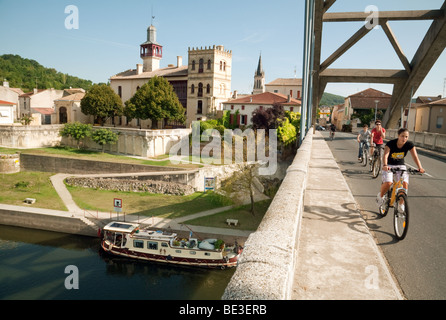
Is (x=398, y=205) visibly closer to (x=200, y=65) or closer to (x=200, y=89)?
(x=200, y=89)

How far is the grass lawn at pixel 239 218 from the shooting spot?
87.4 feet

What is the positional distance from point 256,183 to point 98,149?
96.0ft

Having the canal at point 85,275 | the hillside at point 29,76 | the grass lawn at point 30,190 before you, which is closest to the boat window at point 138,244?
the canal at point 85,275

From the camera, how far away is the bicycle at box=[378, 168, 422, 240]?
4.50 metres

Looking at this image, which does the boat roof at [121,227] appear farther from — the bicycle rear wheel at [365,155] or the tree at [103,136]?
the tree at [103,136]

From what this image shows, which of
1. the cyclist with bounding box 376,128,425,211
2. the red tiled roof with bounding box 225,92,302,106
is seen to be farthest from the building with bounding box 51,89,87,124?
the cyclist with bounding box 376,128,425,211

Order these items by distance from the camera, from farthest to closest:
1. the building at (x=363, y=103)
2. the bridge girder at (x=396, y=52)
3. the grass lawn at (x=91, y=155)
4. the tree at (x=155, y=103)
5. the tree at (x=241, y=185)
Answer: the building at (x=363, y=103), the tree at (x=155, y=103), the grass lawn at (x=91, y=155), the tree at (x=241, y=185), the bridge girder at (x=396, y=52)

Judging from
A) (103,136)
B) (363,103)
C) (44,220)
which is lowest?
(44,220)

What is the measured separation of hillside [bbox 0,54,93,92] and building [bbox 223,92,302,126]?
236 ft

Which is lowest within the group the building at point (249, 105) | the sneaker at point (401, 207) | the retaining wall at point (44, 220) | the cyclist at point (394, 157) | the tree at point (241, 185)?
the retaining wall at point (44, 220)

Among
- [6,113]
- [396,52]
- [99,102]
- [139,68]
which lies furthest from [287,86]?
[396,52]

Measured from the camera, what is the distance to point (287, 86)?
9088 centimetres

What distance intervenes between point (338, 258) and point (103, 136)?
49.1 metres

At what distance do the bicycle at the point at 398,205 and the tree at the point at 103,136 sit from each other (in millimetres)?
47525
